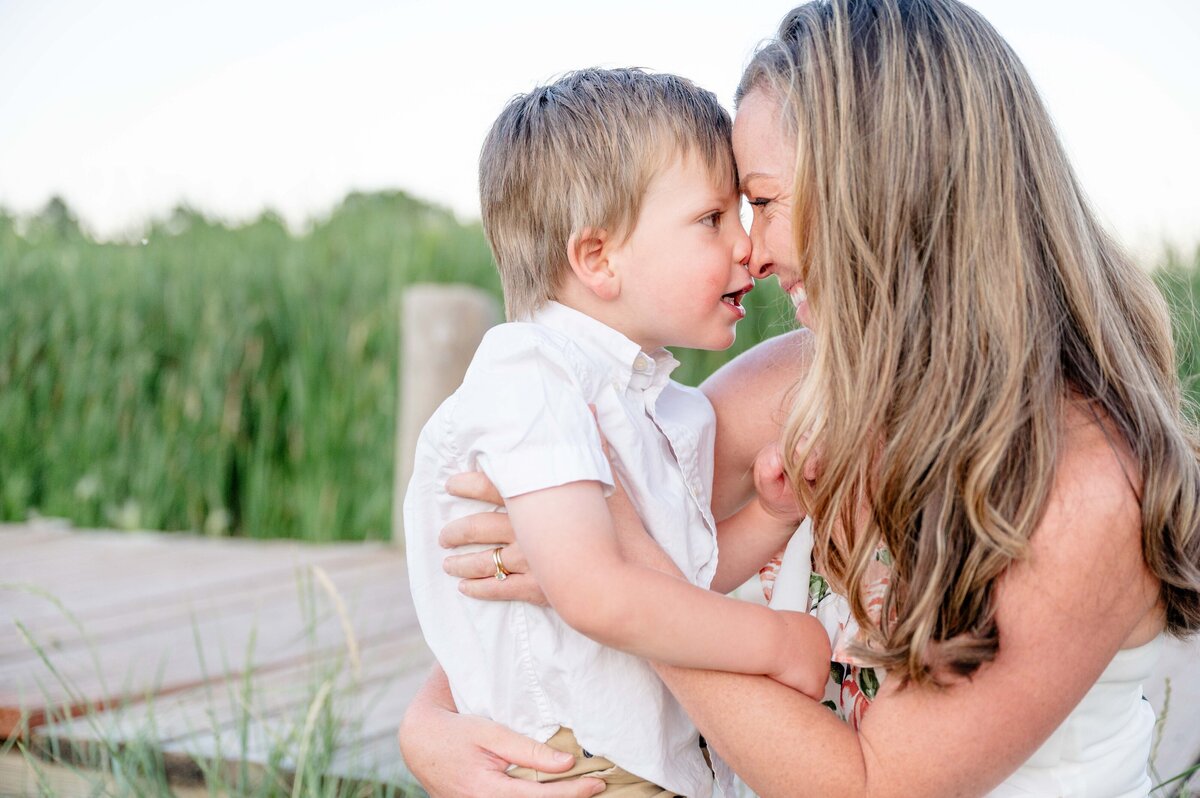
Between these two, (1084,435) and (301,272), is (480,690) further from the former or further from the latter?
(301,272)

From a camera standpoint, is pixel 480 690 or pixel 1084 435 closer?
pixel 1084 435

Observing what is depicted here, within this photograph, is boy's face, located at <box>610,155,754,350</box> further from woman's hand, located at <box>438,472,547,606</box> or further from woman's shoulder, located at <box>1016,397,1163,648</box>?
woman's shoulder, located at <box>1016,397,1163,648</box>

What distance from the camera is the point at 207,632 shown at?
10.9 feet

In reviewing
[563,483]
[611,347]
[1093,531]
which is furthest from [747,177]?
[1093,531]

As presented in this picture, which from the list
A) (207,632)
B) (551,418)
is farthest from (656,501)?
(207,632)

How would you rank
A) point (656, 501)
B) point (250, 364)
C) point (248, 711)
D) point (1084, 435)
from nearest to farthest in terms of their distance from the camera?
point (1084, 435) < point (656, 501) < point (248, 711) < point (250, 364)

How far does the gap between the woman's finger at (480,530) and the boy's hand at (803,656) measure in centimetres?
37

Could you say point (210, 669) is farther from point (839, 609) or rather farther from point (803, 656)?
point (803, 656)

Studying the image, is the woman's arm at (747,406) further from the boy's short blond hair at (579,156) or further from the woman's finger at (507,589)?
the woman's finger at (507,589)

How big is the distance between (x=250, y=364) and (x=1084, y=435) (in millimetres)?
4397

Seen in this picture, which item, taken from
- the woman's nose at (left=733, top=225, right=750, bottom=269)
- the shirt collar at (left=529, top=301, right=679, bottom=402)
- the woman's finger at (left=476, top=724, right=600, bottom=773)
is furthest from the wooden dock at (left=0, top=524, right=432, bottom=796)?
the woman's nose at (left=733, top=225, right=750, bottom=269)

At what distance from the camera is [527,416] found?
140 centimetres

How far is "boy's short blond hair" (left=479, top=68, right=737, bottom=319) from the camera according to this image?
64.5 inches

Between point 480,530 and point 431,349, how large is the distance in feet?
9.02
